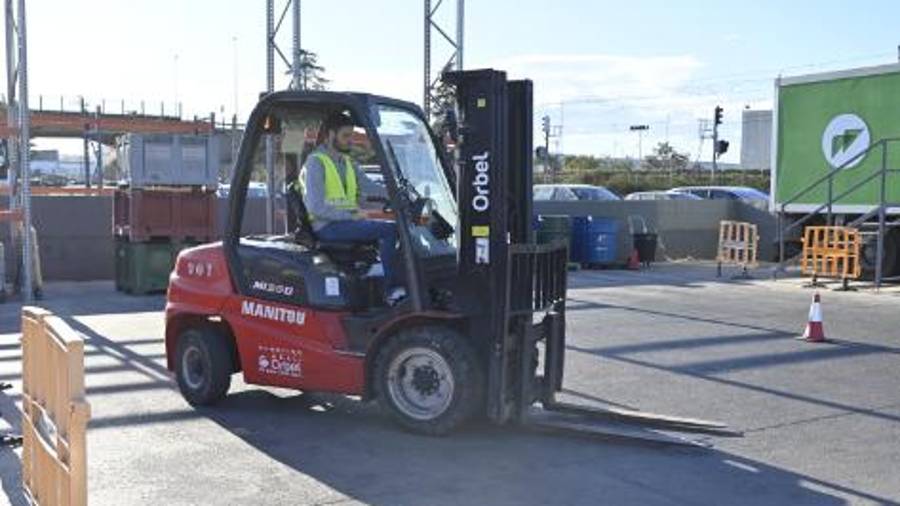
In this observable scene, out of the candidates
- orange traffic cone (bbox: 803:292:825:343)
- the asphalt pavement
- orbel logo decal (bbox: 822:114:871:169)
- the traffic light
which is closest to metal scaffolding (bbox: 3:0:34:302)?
the asphalt pavement

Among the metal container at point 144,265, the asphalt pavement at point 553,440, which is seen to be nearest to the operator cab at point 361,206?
the asphalt pavement at point 553,440

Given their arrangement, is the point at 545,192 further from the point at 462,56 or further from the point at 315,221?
the point at 315,221

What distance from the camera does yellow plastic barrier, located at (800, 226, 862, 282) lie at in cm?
1862

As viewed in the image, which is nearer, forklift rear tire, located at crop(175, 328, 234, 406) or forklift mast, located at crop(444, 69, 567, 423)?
forklift mast, located at crop(444, 69, 567, 423)

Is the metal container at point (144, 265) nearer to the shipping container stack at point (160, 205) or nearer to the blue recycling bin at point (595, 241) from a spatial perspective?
the shipping container stack at point (160, 205)

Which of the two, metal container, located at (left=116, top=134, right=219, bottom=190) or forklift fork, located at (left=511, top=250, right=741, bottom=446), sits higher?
metal container, located at (left=116, top=134, right=219, bottom=190)

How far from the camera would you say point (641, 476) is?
20.6 feet

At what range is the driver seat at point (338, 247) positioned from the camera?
25.1ft

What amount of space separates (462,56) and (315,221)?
10207mm

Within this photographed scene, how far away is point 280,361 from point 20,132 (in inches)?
351

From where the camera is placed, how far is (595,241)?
907 inches

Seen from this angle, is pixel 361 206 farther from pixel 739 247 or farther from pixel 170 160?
pixel 739 247

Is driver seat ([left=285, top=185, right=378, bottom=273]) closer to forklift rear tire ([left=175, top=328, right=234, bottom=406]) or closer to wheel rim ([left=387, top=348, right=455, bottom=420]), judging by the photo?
wheel rim ([left=387, top=348, right=455, bottom=420])

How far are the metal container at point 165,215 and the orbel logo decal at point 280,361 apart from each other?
29.3 feet
